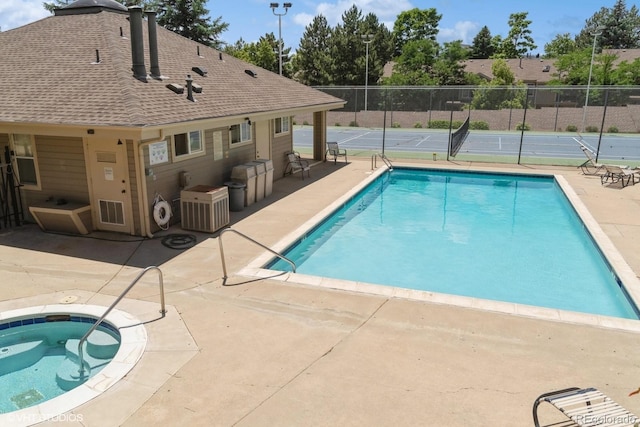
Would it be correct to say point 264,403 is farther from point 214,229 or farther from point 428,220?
point 428,220

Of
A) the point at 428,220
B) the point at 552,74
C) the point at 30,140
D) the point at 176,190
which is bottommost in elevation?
the point at 428,220

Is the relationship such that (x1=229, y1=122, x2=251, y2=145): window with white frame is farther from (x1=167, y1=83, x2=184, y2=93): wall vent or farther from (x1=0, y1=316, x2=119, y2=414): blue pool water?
(x1=0, y1=316, x2=119, y2=414): blue pool water

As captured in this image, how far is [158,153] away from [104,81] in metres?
1.97

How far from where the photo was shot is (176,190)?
11180mm

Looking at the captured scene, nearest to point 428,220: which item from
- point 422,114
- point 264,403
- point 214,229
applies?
point 214,229

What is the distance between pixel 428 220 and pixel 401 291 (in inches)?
253

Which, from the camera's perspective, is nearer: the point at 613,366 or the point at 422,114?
the point at 613,366

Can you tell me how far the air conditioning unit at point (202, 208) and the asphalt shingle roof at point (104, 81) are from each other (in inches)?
63.6

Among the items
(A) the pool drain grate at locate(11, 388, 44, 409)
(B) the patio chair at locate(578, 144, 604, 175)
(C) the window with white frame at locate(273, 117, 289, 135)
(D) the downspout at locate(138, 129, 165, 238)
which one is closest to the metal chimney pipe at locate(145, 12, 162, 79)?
(D) the downspout at locate(138, 129, 165, 238)

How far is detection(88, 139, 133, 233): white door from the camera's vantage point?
988 centimetres

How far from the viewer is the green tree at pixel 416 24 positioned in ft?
223

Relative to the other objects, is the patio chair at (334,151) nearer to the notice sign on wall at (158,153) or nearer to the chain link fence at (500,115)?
the chain link fence at (500,115)

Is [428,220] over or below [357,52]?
below

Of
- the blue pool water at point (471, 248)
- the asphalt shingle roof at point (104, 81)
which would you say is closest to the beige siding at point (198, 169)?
the asphalt shingle roof at point (104, 81)
